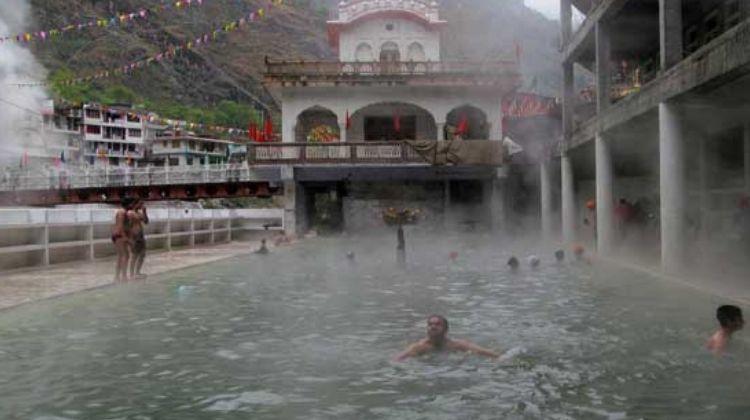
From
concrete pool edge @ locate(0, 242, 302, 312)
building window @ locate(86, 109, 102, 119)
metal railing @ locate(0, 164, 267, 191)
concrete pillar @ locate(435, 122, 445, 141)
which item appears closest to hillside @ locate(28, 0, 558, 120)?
building window @ locate(86, 109, 102, 119)

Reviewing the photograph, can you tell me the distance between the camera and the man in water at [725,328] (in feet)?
26.8

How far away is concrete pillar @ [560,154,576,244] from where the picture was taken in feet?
86.9

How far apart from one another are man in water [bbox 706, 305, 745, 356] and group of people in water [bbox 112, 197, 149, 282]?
37.7 feet

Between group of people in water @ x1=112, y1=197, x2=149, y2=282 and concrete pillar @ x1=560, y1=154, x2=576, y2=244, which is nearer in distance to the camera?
group of people in water @ x1=112, y1=197, x2=149, y2=282

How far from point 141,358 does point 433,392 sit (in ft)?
11.5

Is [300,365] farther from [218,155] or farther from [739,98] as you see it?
[218,155]

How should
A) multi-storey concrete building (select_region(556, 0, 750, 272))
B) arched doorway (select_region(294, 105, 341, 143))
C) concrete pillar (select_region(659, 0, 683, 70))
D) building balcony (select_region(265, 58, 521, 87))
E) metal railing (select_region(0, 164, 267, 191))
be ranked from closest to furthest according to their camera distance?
multi-storey concrete building (select_region(556, 0, 750, 272))
concrete pillar (select_region(659, 0, 683, 70))
building balcony (select_region(265, 58, 521, 87))
arched doorway (select_region(294, 105, 341, 143))
metal railing (select_region(0, 164, 267, 191))

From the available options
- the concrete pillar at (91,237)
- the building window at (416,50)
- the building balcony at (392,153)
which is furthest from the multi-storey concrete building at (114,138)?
the concrete pillar at (91,237)

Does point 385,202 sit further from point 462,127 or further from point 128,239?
point 128,239

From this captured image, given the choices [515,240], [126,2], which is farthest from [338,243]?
[126,2]

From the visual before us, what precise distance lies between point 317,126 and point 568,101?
1654cm

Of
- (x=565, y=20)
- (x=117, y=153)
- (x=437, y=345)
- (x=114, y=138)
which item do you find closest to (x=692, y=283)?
(x=437, y=345)

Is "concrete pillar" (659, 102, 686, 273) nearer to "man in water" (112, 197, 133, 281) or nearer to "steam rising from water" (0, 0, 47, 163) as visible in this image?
"man in water" (112, 197, 133, 281)

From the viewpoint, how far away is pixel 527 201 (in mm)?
39188
